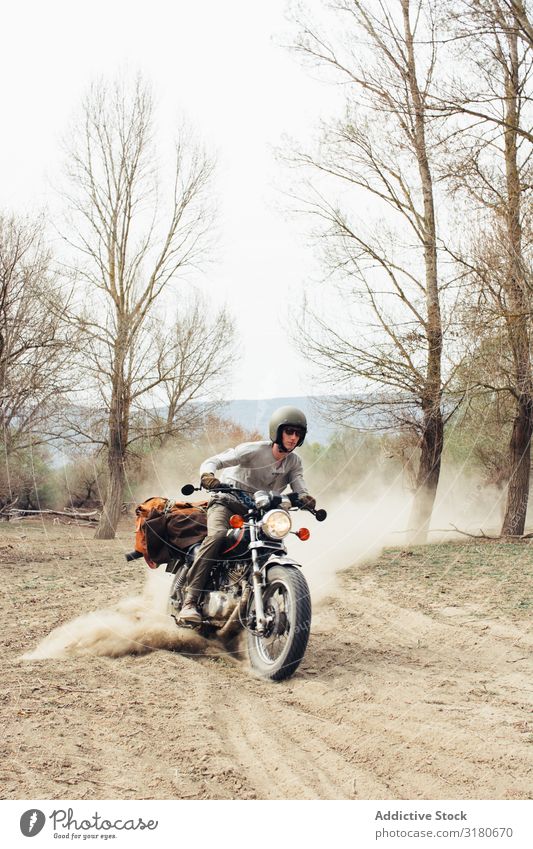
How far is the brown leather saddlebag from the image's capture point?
7.06 metres

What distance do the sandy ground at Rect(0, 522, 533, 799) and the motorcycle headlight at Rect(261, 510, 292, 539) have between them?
1.03m

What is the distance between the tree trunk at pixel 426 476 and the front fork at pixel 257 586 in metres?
10.9

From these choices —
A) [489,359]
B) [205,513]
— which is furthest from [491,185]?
Result: [205,513]

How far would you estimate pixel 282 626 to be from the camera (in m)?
5.86

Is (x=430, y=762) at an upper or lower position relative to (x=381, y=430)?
lower

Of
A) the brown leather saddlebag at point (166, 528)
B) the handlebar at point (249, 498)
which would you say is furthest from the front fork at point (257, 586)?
the brown leather saddlebag at point (166, 528)

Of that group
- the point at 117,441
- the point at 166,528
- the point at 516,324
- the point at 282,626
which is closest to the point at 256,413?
the point at 166,528

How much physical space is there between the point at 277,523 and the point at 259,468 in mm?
744

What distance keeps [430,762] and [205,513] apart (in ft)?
10.8

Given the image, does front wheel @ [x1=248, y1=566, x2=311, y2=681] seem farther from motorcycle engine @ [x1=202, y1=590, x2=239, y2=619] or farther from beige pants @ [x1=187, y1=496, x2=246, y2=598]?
beige pants @ [x1=187, y1=496, x2=246, y2=598]

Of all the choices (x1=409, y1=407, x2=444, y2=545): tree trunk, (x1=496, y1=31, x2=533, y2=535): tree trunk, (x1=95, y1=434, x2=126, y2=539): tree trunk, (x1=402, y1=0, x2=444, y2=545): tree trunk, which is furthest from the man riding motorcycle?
(x1=409, y1=407, x2=444, y2=545): tree trunk

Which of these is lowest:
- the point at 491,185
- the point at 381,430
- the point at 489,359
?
the point at 381,430

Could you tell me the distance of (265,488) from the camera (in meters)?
6.68
